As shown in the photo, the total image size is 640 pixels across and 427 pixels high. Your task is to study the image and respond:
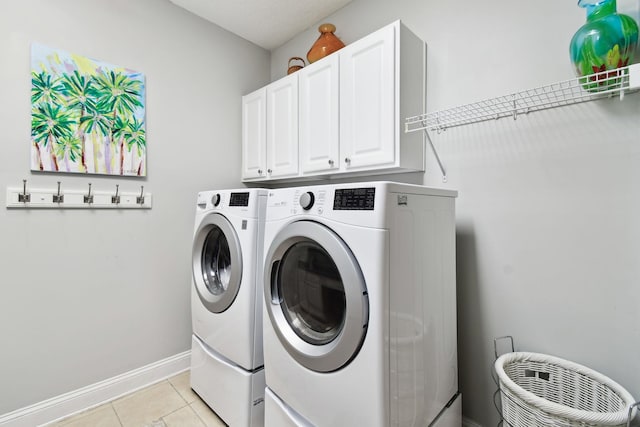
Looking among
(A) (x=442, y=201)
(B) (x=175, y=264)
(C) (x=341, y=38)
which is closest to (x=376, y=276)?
(A) (x=442, y=201)

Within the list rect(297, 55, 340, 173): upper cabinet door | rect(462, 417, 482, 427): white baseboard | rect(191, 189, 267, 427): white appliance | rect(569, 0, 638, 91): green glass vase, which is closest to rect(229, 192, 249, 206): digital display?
rect(191, 189, 267, 427): white appliance

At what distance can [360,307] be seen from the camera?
0.97m

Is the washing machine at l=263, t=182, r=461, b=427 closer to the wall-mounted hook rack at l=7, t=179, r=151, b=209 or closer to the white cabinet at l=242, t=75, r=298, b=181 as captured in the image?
the white cabinet at l=242, t=75, r=298, b=181

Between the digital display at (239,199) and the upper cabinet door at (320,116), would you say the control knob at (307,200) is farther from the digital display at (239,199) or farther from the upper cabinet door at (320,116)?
the upper cabinet door at (320,116)

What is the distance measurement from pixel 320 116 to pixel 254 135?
74 cm

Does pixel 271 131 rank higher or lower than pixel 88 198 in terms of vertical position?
higher

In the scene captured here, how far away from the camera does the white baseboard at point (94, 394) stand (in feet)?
5.14

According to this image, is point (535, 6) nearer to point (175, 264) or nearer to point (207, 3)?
point (207, 3)

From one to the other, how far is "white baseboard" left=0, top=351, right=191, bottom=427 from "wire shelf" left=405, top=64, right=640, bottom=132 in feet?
7.34

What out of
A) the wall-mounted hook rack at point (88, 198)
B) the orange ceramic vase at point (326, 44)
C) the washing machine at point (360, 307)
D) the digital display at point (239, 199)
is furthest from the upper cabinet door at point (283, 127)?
the wall-mounted hook rack at point (88, 198)

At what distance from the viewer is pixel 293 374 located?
122 cm

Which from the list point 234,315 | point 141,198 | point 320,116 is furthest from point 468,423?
point 141,198

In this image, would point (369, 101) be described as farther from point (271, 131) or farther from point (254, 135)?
point (254, 135)

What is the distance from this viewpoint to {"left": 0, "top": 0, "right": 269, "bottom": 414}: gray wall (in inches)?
61.2
